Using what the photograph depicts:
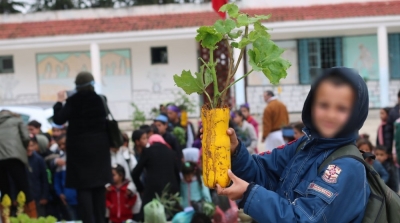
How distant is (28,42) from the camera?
22797 millimetres

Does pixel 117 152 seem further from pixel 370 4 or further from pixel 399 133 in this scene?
pixel 370 4

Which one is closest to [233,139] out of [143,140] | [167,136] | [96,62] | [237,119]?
[143,140]

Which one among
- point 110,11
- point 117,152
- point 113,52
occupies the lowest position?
point 117,152

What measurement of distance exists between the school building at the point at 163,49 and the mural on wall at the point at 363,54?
0.03m

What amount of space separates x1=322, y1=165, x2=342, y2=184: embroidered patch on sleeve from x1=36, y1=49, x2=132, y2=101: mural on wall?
69.1 feet

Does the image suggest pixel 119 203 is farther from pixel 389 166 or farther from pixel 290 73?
pixel 290 73

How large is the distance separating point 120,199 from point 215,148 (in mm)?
5245

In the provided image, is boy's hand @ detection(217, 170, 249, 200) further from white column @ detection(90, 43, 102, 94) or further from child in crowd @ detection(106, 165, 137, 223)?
white column @ detection(90, 43, 102, 94)

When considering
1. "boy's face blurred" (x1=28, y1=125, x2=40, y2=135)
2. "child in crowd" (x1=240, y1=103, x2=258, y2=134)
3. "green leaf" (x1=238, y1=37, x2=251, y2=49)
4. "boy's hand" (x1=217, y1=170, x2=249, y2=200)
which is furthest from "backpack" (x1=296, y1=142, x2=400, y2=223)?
"child in crowd" (x1=240, y1=103, x2=258, y2=134)

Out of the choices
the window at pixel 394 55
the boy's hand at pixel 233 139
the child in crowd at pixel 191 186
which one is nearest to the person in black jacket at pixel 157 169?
the child in crowd at pixel 191 186

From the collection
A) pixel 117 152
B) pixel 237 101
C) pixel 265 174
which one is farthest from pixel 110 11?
pixel 265 174

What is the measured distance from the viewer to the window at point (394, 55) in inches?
886

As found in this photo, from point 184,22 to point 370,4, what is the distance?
6.29 meters

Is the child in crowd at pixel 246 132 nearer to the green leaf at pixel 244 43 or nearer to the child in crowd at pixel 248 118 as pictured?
the child in crowd at pixel 248 118
